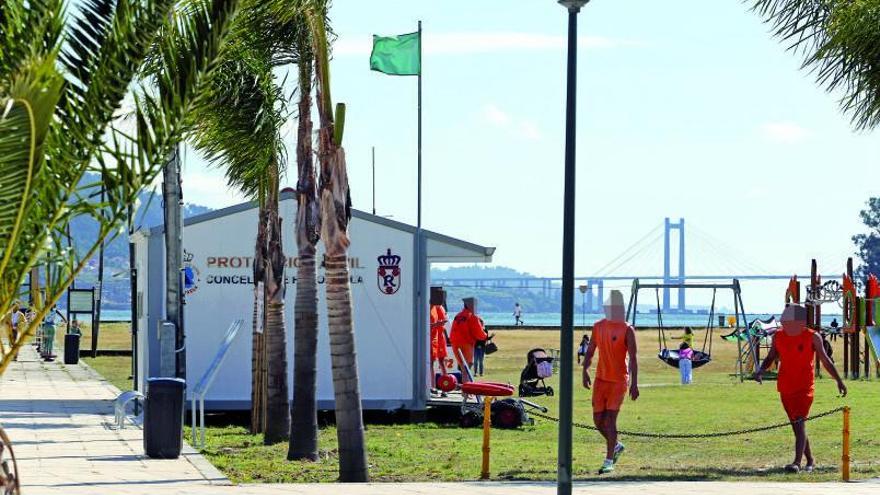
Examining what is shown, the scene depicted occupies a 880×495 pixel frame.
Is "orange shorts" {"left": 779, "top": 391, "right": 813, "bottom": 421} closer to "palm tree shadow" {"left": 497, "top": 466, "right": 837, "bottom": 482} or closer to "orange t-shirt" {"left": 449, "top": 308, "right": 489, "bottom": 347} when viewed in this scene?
"palm tree shadow" {"left": 497, "top": 466, "right": 837, "bottom": 482}

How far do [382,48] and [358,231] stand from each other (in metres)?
3.78

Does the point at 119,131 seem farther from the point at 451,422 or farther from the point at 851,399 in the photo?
the point at 851,399

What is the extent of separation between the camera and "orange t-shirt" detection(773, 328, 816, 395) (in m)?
16.1

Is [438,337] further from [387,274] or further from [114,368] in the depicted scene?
[114,368]

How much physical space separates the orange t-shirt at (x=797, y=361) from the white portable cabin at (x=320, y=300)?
843 centimetres

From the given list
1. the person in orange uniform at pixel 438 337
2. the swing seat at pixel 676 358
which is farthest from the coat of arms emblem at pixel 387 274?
the swing seat at pixel 676 358

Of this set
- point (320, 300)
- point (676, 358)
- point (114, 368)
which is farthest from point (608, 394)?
point (114, 368)

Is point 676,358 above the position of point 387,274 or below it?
below

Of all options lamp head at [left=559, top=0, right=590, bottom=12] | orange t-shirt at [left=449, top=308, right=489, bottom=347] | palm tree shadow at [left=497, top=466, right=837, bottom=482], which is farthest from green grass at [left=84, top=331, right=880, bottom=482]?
lamp head at [left=559, top=0, right=590, bottom=12]

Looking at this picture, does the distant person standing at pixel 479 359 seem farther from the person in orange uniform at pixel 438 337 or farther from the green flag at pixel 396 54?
the green flag at pixel 396 54

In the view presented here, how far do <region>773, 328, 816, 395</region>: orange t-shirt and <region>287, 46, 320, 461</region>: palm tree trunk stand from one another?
503 cm

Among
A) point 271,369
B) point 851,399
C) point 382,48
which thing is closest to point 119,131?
point 271,369

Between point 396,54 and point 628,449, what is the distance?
1005 cm

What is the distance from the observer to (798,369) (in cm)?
1612
